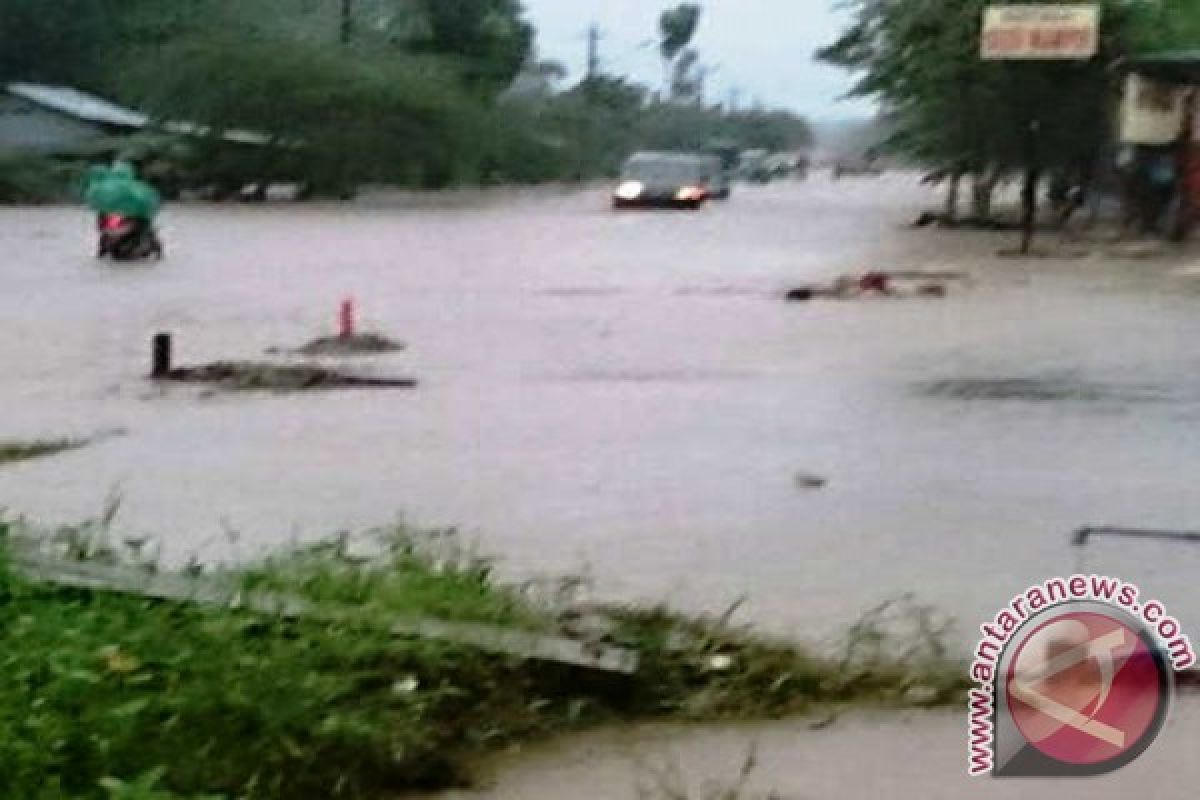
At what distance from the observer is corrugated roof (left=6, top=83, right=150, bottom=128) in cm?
5853

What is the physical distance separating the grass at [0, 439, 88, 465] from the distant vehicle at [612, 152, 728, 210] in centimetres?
3838

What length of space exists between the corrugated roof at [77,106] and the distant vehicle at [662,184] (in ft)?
47.3

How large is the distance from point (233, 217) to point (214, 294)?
20522 mm

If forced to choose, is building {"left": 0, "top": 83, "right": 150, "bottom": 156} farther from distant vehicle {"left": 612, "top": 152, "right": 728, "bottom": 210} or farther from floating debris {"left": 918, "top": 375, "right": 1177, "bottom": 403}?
floating debris {"left": 918, "top": 375, "right": 1177, "bottom": 403}

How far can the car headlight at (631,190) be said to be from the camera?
166 ft

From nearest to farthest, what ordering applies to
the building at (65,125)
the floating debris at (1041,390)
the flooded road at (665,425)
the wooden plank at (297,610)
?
the wooden plank at (297,610), the flooded road at (665,425), the floating debris at (1041,390), the building at (65,125)

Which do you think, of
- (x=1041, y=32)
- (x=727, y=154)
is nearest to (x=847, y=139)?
(x=727, y=154)

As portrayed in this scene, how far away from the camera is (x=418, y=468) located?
11.2 meters

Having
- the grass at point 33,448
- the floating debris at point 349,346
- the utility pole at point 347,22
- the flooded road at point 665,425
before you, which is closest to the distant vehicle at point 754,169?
the utility pole at point 347,22

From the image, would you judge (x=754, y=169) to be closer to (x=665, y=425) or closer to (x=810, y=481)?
(x=665, y=425)

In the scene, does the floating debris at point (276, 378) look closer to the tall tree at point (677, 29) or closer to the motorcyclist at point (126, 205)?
the motorcyclist at point (126, 205)

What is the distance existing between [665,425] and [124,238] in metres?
16.5

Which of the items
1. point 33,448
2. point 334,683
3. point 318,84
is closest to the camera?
point 334,683

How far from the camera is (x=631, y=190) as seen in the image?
50750mm
